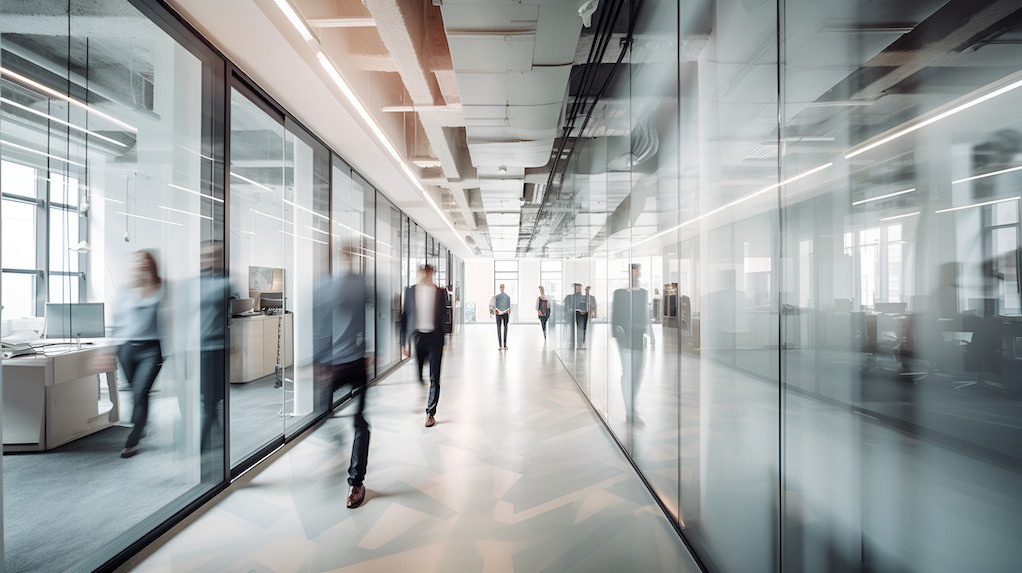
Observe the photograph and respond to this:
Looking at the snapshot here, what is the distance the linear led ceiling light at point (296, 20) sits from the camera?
7.52ft

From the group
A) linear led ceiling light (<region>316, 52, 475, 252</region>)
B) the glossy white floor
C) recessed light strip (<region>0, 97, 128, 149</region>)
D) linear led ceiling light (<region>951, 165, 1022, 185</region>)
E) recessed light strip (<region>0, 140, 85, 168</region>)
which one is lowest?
the glossy white floor

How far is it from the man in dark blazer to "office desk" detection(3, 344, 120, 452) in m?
2.72

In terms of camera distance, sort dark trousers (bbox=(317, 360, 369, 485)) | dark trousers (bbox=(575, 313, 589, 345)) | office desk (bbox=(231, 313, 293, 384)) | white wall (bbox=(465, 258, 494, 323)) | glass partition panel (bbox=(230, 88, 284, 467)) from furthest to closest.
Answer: white wall (bbox=(465, 258, 494, 323)) → dark trousers (bbox=(575, 313, 589, 345)) → office desk (bbox=(231, 313, 293, 384)) → glass partition panel (bbox=(230, 88, 284, 467)) → dark trousers (bbox=(317, 360, 369, 485))

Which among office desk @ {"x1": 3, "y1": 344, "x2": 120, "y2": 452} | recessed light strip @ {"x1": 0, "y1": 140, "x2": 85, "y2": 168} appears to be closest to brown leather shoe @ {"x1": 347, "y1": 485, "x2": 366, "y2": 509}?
recessed light strip @ {"x1": 0, "y1": 140, "x2": 85, "y2": 168}

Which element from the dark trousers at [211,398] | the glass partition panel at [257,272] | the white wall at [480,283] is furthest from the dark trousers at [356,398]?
the white wall at [480,283]

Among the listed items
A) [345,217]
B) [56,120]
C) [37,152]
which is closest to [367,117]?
[345,217]

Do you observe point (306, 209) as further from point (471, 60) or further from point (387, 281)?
point (387, 281)

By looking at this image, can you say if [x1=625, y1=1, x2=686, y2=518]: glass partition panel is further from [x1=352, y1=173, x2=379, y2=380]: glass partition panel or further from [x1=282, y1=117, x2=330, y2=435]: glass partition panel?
[x1=352, y1=173, x2=379, y2=380]: glass partition panel

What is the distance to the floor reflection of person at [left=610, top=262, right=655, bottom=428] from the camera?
3.10 metres

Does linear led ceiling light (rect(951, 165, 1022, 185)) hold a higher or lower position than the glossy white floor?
higher

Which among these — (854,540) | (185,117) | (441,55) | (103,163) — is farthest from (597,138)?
(103,163)

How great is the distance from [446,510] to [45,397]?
375 centimetres

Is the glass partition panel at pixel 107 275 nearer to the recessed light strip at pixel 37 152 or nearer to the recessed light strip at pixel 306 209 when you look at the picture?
the recessed light strip at pixel 37 152

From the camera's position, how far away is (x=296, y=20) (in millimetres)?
2418
